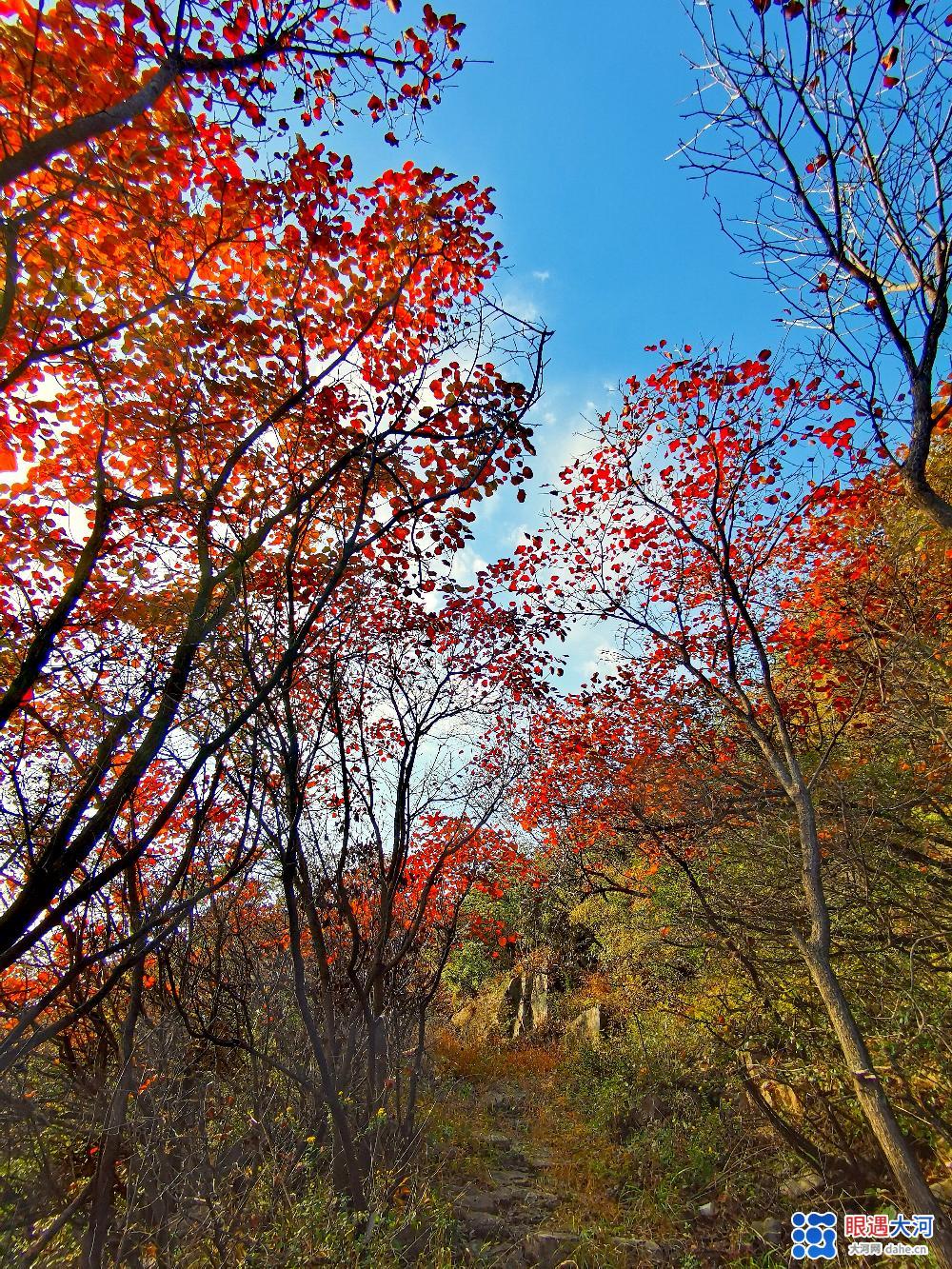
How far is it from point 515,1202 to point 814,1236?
3416 mm

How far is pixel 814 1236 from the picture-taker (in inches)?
195

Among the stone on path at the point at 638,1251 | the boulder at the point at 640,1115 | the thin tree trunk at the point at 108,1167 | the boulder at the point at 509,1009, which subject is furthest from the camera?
the boulder at the point at 509,1009

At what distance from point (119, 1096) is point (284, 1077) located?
2.82 meters

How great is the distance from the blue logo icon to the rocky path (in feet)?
4.27

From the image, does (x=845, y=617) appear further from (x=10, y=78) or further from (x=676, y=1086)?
(x=10, y=78)

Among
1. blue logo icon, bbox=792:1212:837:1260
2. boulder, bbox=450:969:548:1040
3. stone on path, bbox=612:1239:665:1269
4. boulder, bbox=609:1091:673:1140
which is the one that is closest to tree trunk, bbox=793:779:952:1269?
blue logo icon, bbox=792:1212:837:1260

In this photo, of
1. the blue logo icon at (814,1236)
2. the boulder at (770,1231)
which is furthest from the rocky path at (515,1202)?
the blue logo icon at (814,1236)

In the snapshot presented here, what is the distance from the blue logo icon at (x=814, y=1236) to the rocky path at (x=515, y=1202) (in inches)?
51.2

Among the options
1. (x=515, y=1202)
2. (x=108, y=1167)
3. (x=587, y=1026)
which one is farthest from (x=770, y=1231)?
(x=587, y=1026)

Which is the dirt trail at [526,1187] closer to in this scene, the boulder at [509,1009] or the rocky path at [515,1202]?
the rocky path at [515,1202]

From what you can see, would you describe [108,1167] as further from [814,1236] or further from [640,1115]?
[640,1115]

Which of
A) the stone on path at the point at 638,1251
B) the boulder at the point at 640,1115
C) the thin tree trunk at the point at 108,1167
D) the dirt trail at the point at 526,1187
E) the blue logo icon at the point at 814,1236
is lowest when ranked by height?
the dirt trail at the point at 526,1187

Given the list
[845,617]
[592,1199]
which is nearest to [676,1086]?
[592,1199]

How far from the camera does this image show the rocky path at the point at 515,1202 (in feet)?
17.9
